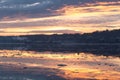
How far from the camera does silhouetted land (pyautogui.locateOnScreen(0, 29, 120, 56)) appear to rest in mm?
19469

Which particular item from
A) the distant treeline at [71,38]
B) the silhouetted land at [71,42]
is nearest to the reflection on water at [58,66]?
the silhouetted land at [71,42]

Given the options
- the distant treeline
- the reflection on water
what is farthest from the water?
the distant treeline

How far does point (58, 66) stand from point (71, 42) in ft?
17.9

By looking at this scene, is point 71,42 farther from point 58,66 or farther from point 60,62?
Answer: point 58,66

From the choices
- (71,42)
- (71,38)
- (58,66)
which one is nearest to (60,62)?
(58,66)

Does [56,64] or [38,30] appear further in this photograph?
[38,30]

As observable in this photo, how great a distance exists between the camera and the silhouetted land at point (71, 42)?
766 inches

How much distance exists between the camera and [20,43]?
2342 cm

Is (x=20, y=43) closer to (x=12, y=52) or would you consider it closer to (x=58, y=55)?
(x=12, y=52)

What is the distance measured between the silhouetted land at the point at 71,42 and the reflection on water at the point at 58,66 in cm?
102

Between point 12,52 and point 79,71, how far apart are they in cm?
644

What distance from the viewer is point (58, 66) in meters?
16.3

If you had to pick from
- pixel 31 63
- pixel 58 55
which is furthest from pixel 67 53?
pixel 31 63

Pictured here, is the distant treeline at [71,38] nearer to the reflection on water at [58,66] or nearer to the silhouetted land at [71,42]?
the silhouetted land at [71,42]
